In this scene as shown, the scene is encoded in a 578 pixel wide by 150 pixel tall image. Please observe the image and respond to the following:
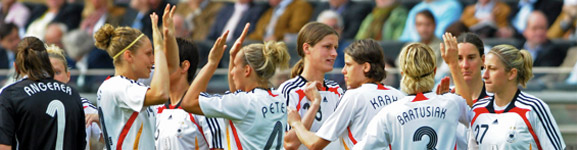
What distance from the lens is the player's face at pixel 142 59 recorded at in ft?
21.1

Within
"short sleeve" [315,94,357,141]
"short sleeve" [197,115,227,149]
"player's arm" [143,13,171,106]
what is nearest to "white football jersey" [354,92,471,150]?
"short sleeve" [315,94,357,141]

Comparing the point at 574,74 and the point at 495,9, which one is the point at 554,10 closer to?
the point at 495,9

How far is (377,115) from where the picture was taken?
6262 millimetres

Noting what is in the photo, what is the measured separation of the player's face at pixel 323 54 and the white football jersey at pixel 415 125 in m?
1.13

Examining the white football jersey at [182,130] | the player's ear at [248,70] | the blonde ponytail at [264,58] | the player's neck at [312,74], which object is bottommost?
the white football jersey at [182,130]

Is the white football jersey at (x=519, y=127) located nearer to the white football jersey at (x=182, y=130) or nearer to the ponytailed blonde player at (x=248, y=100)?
the ponytailed blonde player at (x=248, y=100)

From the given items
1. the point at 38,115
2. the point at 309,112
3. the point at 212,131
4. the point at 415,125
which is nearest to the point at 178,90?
the point at 212,131

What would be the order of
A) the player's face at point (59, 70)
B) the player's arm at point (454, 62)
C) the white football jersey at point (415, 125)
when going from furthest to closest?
the player's face at point (59, 70), the player's arm at point (454, 62), the white football jersey at point (415, 125)

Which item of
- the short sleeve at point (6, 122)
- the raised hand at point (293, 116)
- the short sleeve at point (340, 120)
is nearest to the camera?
the short sleeve at point (6, 122)

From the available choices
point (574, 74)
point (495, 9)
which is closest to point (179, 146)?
point (574, 74)

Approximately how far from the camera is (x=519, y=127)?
6.43 metres

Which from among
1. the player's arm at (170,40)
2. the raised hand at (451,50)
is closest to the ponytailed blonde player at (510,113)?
the raised hand at (451,50)

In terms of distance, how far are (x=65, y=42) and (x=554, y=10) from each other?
21.2 ft

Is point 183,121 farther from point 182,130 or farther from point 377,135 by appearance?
point 377,135
